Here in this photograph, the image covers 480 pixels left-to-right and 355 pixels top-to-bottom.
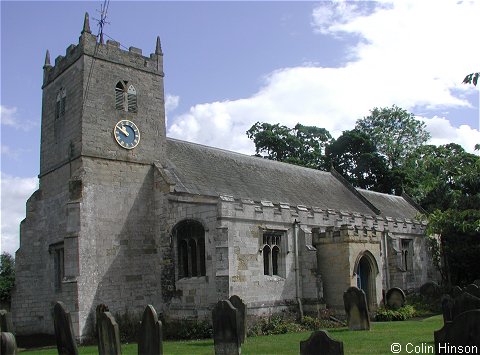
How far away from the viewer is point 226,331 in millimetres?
12547

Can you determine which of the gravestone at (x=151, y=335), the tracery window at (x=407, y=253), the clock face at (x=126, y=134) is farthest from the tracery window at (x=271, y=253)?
the gravestone at (x=151, y=335)

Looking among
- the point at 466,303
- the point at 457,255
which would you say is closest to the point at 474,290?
the point at 466,303

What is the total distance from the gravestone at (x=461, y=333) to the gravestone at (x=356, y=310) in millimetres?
8913

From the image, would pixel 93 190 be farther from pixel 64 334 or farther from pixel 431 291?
pixel 431 291

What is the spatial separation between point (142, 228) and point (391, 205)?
21.2 m

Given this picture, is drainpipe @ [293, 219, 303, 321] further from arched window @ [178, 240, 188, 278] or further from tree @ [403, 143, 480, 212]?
tree @ [403, 143, 480, 212]

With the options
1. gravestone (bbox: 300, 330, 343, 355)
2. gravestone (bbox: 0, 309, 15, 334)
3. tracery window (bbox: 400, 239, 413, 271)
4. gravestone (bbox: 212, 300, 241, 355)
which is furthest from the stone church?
gravestone (bbox: 300, 330, 343, 355)

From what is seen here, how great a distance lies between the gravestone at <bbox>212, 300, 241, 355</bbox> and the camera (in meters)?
12.4

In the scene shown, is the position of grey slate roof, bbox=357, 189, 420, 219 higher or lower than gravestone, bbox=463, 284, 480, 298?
higher

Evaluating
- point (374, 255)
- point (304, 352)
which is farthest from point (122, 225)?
point (304, 352)

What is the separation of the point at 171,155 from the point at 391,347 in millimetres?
14223

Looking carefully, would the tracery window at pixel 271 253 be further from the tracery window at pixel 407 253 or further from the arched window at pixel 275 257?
the tracery window at pixel 407 253

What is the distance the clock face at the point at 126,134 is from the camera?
22.0 m

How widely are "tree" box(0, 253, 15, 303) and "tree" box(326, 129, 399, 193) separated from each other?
95.3 ft
